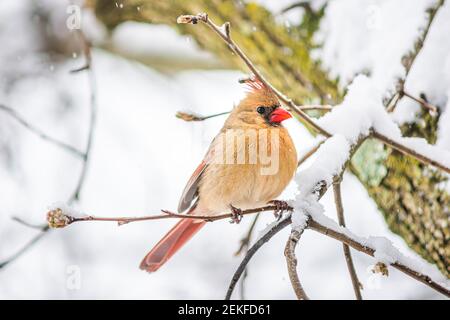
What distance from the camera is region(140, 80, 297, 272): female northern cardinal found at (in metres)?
1.87

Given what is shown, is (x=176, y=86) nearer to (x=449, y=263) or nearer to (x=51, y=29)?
(x=51, y=29)

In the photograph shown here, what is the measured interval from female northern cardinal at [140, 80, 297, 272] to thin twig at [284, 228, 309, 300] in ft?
1.96

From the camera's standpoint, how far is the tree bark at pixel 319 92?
2.04 metres

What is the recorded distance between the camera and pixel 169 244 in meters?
1.96

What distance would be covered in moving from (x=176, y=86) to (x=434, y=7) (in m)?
1.91

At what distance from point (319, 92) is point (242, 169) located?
2.30 ft

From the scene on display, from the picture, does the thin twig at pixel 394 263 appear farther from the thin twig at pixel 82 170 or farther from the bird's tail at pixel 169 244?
the thin twig at pixel 82 170

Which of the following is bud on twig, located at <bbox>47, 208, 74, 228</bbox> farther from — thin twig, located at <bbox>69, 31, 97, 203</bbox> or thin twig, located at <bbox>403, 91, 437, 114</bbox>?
thin twig, located at <bbox>403, 91, 437, 114</bbox>

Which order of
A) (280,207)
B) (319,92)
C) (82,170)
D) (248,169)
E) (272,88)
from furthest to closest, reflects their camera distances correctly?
1. (319,92)
2. (82,170)
3. (248,169)
4. (272,88)
5. (280,207)

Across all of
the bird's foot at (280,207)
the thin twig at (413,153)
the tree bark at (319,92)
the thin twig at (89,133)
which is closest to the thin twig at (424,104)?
the tree bark at (319,92)

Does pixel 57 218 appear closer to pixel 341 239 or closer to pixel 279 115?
pixel 341 239

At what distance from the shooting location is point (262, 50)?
2.53m

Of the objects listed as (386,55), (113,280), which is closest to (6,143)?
(113,280)

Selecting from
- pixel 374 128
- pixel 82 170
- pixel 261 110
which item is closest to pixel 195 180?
pixel 261 110
